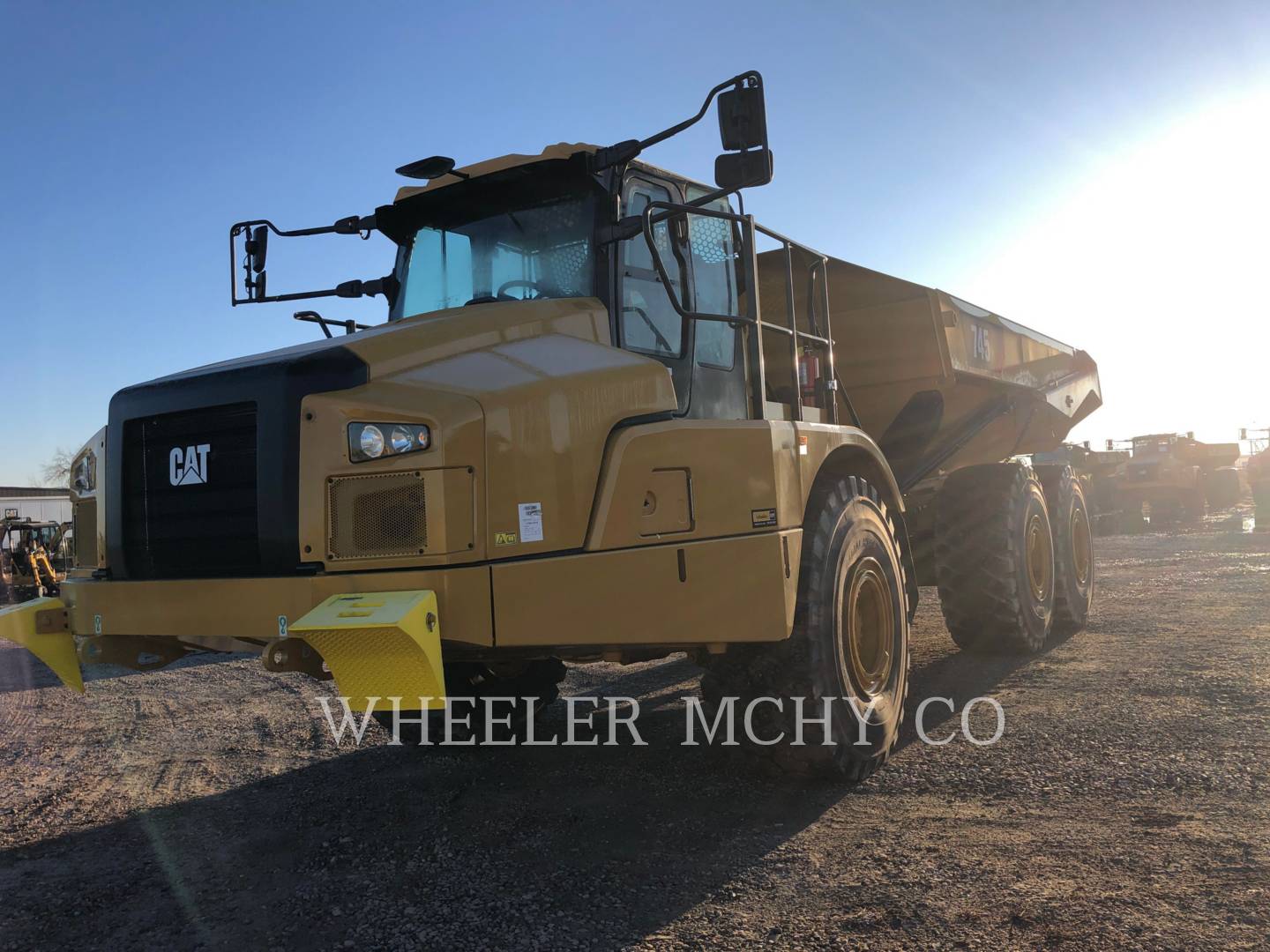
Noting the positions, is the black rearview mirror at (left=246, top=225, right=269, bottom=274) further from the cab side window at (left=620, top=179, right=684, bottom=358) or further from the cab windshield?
the cab side window at (left=620, top=179, right=684, bottom=358)

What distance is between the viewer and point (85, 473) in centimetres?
434

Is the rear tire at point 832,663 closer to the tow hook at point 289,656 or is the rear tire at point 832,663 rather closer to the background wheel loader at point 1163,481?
the tow hook at point 289,656

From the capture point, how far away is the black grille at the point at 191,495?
11.8ft

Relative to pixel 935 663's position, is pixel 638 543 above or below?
above

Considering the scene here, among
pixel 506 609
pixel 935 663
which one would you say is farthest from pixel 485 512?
pixel 935 663

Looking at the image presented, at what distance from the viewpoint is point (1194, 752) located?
450 cm

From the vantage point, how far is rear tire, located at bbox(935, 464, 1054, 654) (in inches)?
282

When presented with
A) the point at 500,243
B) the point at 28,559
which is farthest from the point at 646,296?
the point at 28,559

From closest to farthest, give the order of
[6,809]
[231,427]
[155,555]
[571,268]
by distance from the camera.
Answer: [231,427] → [155,555] → [571,268] → [6,809]

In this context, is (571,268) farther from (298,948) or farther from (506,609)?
(298,948)

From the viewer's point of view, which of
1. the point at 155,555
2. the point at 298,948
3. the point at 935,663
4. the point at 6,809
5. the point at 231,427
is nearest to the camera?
the point at 298,948

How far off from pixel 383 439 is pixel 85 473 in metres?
1.84

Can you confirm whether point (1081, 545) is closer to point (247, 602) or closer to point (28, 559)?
point (247, 602)

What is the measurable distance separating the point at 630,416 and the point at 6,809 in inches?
139
